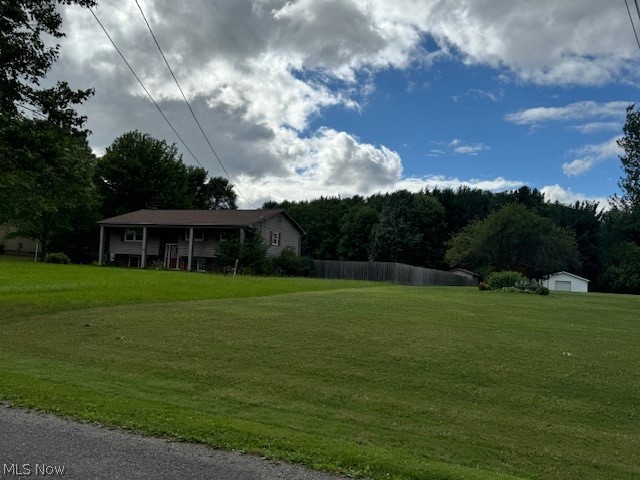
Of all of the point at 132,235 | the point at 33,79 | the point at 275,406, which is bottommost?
the point at 275,406

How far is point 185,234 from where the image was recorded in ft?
158

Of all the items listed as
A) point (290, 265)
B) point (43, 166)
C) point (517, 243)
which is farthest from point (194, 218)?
point (517, 243)

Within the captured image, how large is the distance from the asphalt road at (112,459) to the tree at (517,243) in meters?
54.3

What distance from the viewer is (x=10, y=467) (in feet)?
14.5

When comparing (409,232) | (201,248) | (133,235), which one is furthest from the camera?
(409,232)

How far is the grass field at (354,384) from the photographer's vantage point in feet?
18.9

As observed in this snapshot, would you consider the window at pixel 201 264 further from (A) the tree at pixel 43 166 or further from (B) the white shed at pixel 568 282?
(B) the white shed at pixel 568 282

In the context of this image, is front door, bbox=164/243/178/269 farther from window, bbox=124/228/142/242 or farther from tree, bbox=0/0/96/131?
tree, bbox=0/0/96/131

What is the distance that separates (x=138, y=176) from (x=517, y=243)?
44980 mm

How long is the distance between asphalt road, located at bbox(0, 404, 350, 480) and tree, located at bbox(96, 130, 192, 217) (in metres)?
62.8

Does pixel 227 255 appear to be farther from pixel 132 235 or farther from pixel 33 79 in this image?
pixel 33 79

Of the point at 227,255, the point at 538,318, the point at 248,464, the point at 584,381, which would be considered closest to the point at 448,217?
the point at 227,255

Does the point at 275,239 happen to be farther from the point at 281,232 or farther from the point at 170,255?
the point at 170,255

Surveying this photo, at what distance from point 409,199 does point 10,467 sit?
71.1m
